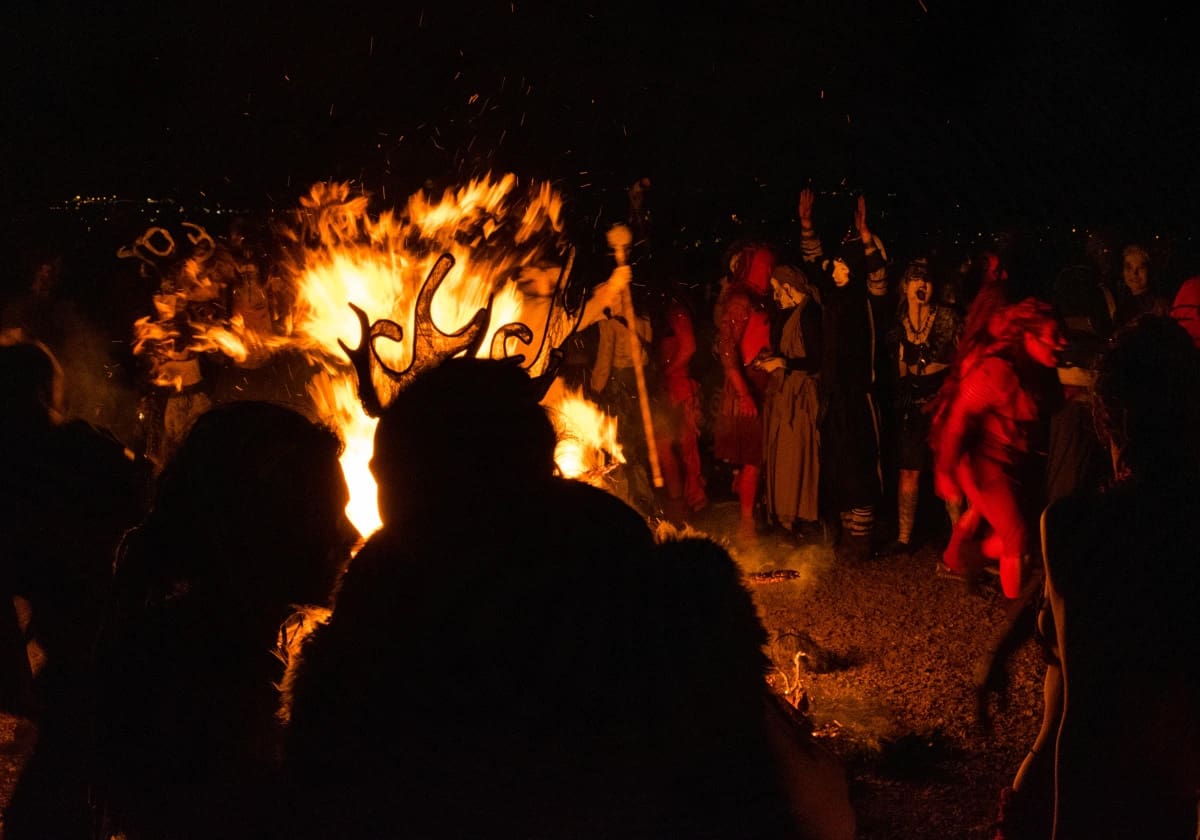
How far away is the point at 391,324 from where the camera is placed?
3115 mm

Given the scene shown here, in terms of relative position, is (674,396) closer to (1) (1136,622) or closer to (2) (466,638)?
(1) (1136,622)

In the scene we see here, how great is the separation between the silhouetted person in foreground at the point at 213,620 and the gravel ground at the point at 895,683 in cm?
159

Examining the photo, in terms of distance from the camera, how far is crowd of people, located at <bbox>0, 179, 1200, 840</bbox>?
172 cm

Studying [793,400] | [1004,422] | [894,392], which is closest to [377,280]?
[1004,422]

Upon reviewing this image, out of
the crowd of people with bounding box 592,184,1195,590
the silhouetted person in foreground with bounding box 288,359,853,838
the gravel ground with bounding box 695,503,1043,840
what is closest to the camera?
the silhouetted person in foreground with bounding box 288,359,853,838

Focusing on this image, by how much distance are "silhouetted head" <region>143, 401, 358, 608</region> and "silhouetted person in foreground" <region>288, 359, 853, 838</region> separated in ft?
2.10

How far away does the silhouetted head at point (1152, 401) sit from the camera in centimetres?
260

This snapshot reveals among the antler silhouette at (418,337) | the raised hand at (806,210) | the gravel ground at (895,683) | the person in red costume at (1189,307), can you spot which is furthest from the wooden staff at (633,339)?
the person in red costume at (1189,307)

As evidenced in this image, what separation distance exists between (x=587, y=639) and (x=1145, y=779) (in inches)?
67.2

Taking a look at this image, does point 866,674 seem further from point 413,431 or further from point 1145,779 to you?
point 413,431

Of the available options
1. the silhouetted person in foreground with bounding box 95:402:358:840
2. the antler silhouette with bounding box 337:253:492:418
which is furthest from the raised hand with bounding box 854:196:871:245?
the silhouetted person in foreground with bounding box 95:402:358:840

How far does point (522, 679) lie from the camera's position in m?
1.72

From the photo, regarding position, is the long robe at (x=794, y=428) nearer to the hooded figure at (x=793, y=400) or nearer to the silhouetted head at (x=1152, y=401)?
the hooded figure at (x=793, y=400)

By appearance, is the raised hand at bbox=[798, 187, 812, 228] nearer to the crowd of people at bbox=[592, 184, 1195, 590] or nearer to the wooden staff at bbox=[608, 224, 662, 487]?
the crowd of people at bbox=[592, 184, 1195, 590]
